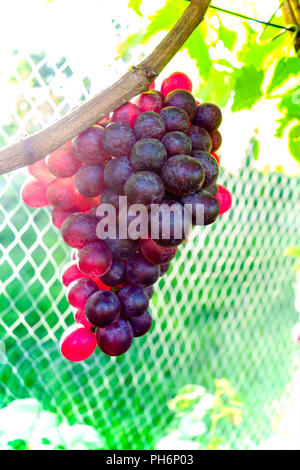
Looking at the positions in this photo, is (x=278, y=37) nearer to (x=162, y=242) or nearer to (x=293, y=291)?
(x=162, y=242)

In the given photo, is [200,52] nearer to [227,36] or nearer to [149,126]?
[227,36]

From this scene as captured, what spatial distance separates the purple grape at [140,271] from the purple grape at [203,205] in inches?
4.2

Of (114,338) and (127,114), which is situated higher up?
(127,114)

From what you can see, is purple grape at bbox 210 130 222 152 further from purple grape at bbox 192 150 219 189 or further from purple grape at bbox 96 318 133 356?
purple grape at bbox 96 318 133 356

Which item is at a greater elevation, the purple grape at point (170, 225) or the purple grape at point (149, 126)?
the purple grape at point (149, 126)

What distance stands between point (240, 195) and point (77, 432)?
5.08 ft

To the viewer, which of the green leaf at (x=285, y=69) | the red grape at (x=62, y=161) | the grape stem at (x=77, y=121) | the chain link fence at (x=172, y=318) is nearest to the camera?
the grape stem at (x=77, y=121)

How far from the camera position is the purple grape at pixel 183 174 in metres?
0.51

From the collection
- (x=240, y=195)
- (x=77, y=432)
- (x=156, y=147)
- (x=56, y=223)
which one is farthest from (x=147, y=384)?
(x=156, y=147)

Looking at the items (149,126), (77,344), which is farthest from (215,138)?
(77,344)

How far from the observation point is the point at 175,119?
565 mm

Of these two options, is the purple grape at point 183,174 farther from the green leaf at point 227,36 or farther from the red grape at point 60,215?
the green leaf at point 227,36

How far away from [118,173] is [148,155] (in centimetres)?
5

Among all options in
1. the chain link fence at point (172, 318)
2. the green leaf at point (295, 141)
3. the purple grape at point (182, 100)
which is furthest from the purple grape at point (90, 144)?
the chain link fence at point (172, 318)
